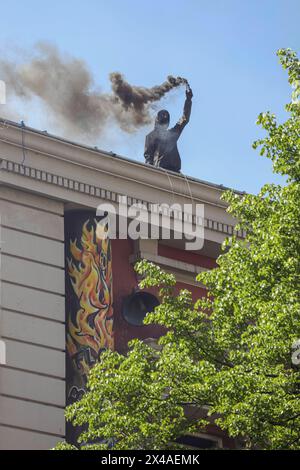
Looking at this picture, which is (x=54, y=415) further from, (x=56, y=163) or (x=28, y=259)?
(x=56, y=163)

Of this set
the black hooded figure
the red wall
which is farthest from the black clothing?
the red wall

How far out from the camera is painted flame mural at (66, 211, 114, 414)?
116 ft

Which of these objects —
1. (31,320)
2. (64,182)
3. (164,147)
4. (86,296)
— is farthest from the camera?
(164,147)

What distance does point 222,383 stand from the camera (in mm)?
29516

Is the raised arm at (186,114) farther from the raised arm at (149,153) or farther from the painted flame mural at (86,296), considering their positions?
the painted flame mural at (86,296)

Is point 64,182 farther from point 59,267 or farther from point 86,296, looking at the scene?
point 86,296

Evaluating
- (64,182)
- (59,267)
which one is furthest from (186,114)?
(59,267)

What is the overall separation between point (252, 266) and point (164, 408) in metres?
3.35

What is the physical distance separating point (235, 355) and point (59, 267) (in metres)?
7.06

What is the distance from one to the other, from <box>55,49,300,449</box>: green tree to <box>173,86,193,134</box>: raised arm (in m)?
7.67

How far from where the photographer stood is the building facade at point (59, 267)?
113ft

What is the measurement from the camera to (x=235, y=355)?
1200 inches

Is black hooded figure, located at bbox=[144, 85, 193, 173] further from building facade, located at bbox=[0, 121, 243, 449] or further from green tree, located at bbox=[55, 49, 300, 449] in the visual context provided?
green tree, located at bbox=[55, 49, 300, 449]
